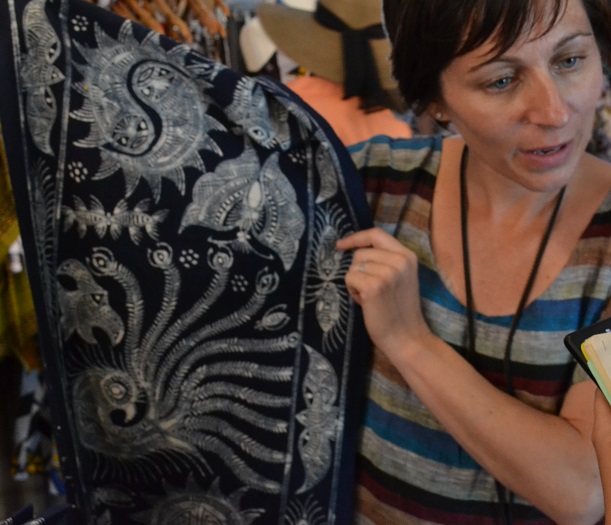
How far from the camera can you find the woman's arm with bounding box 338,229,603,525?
747mm

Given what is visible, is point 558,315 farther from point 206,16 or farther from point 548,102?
point 206,16

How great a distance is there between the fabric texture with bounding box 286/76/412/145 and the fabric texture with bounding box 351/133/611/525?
329 mm

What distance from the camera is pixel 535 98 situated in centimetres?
73

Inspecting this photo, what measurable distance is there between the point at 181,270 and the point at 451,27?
0.41m

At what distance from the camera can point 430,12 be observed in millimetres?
756

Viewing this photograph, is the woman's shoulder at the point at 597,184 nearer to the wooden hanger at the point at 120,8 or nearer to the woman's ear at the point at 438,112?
the woman's ear at the point at 438,112

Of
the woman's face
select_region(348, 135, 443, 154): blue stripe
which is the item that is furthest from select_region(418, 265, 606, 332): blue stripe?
select_region(348, 135, 443, 154): blue stripe

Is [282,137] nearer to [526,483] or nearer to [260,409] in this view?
[260,409]

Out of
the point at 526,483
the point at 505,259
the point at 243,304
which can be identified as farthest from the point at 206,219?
the point at 526,483

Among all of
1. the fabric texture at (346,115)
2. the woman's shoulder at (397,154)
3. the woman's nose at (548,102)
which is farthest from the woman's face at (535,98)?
the fabric texture at (346,115)

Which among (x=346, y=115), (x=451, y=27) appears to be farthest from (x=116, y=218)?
(x=346, y=115)

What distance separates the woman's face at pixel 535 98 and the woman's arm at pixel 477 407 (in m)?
0.16

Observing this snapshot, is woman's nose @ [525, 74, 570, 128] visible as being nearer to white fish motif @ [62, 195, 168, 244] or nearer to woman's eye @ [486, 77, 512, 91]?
woman's eye @ [486, 77, 512, 91]

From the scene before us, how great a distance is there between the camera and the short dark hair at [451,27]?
0.71 metres
